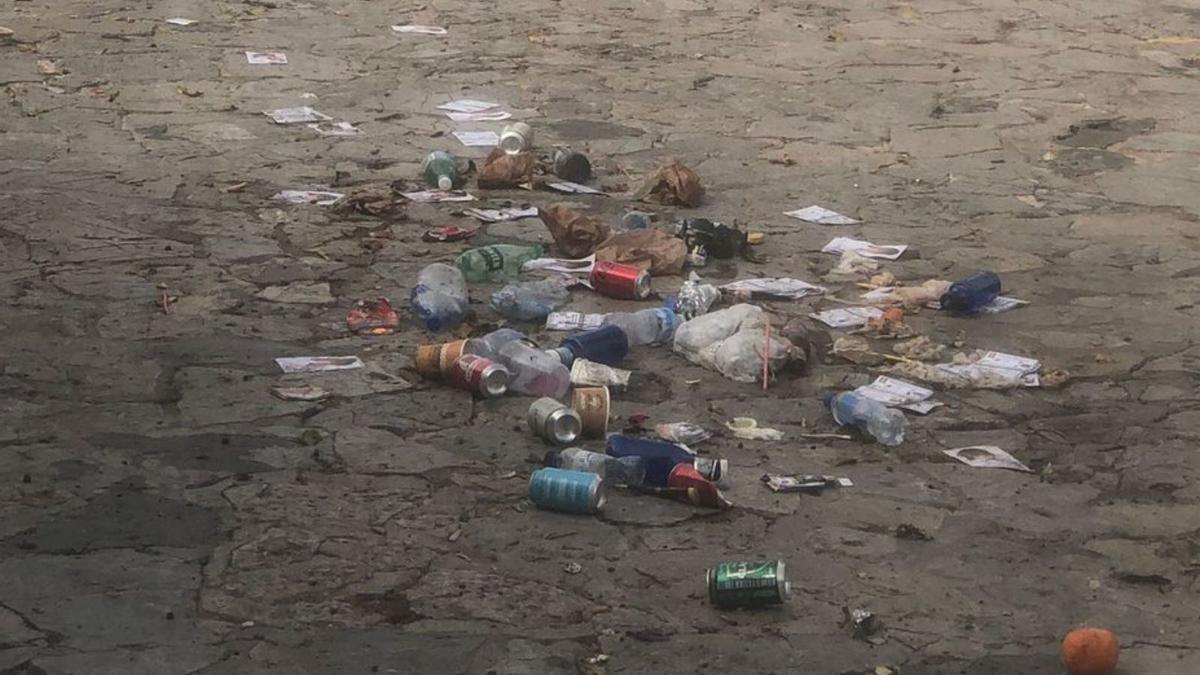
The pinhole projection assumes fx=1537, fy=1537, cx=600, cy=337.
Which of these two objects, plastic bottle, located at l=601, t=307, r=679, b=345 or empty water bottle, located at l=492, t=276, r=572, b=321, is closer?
plastic bottle, located at l=601, t=307, r=679, b=345

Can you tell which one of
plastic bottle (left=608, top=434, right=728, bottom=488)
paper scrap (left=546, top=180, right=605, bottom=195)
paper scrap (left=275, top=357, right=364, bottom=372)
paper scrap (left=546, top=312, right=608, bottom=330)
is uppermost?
plastic bottle (left=608, top=434, right=728, bottom=488)

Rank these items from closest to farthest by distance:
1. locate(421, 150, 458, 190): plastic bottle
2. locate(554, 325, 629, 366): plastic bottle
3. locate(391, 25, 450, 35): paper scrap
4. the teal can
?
1. the teal can
2. locate(554, 325, 629, 366): plastic bottle
3. locate(421, 150, 458, 190): plastic bottle
4. locate(391, 25, 450, 35): paper scrap

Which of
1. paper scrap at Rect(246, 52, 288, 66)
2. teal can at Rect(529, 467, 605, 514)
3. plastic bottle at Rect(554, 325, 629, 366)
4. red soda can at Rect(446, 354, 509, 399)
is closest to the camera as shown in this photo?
teal can at Rect(529, 467, 605, 514)

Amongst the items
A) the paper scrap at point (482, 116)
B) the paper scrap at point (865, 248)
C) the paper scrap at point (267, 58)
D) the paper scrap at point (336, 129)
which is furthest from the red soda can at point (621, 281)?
the paper scrap at point (267, 58)

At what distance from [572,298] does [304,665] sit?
2.32 meters

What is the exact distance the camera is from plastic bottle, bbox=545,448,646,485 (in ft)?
12.0

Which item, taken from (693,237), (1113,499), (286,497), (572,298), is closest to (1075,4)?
(693,237)

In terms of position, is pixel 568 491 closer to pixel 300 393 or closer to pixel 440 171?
pixel 300 393

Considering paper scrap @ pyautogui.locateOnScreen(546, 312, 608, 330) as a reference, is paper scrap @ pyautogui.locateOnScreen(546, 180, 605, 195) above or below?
below

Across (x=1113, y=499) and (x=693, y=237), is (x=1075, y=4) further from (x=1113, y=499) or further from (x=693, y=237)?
(x=1113, y=499)

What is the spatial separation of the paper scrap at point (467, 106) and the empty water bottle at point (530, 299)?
243 centimetres

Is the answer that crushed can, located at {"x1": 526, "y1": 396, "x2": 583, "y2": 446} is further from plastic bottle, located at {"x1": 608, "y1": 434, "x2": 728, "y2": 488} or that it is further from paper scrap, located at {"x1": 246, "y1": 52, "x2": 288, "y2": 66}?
paper scrap, located at {"x1": 246, "y1": 52, "x2": 288, "y2": 66}

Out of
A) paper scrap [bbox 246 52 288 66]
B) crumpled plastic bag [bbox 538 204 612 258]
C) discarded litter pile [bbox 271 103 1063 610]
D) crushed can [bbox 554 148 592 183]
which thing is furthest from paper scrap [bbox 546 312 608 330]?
paper scrap [bbox 246 52 288 66]

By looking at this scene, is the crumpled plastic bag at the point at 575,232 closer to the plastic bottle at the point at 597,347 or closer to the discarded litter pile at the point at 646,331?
the discarded litter pile at the point at 646,331
